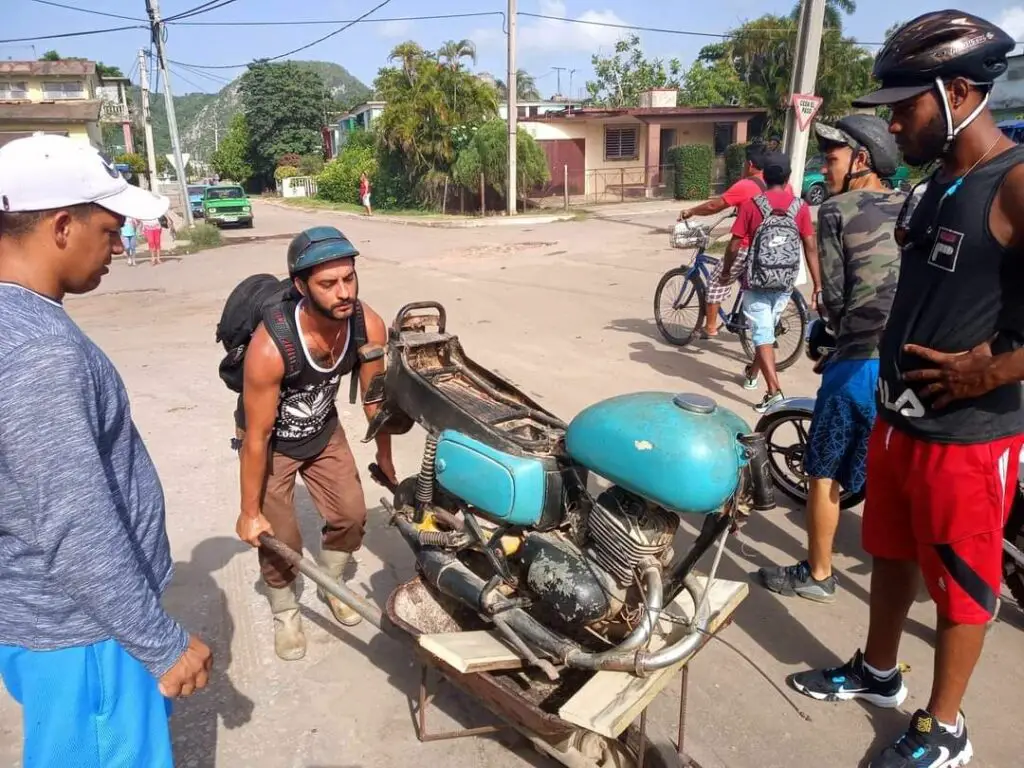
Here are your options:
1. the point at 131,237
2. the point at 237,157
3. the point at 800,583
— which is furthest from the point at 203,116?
the point at 800,583

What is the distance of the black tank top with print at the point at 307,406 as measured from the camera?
2734 mm

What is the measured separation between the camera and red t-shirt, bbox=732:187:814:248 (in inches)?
218

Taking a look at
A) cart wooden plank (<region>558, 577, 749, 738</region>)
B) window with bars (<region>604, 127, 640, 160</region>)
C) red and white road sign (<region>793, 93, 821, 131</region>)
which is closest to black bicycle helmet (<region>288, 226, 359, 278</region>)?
cart wooden plank (<region>558, 577, 749, 738</region>)

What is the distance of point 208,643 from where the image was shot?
10.1 feet

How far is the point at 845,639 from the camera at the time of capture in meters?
3.06

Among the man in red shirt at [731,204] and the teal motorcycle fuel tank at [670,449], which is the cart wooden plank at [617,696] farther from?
the man in red shirt at [731,204]

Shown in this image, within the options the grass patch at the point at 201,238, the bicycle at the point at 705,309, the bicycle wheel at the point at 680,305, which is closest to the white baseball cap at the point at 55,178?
the bicycle at the point at 705,309

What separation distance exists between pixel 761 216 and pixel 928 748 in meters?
4.22

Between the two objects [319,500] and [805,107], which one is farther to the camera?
[805,107]

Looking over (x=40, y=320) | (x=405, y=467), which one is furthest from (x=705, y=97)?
(x=40, y=320)

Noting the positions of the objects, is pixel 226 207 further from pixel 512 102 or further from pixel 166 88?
pixel 512 102

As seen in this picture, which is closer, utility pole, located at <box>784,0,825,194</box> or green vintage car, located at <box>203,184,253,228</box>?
utility pole, located at <box>784,0,825,194</box>

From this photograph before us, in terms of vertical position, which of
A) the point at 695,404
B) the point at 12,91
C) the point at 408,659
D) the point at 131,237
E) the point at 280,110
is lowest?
the point at 408,659

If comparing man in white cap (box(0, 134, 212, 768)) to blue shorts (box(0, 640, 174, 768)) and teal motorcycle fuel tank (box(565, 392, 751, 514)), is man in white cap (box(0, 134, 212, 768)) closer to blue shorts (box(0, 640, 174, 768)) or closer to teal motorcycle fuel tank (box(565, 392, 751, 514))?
blue shorts (box(0, 640, 174, 768))
